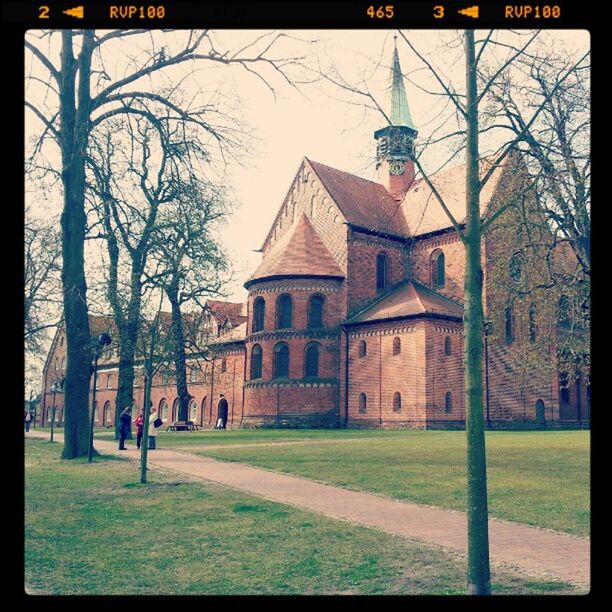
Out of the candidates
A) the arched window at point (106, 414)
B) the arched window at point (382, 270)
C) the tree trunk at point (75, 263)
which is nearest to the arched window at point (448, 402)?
the arched window at point (382, 270)

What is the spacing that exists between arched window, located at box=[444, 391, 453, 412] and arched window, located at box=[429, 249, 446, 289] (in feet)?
→ 25.9

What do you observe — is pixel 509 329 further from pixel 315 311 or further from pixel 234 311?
pixel 234 311

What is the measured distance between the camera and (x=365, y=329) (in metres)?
37.9

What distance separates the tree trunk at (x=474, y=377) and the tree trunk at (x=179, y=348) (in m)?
11.0

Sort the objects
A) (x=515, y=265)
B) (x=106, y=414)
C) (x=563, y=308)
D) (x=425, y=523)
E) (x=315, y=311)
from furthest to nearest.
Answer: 1. (x=106, y=414)
2. (x=315, y=311)
3. (x=515, y=265)
4. (x=563, y=308)
5. (x=425, y=523)

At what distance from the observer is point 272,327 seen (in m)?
39.9

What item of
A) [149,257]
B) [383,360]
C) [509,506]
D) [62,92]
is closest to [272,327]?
[383,360]

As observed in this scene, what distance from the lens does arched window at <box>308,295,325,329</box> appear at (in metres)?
39.6

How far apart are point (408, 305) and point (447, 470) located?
22.4 meters

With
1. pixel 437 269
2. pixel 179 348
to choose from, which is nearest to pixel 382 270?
pixel 437 269

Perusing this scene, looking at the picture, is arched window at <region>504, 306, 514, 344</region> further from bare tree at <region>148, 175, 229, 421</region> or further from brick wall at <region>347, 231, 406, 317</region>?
bare tree at <region>148, 175, 229, 421</region>
